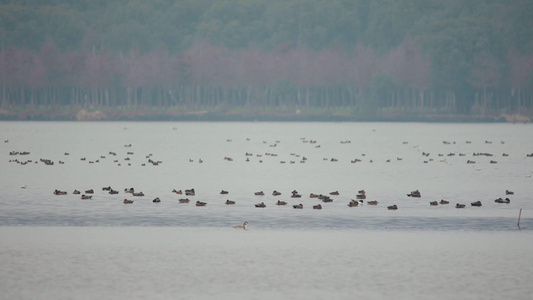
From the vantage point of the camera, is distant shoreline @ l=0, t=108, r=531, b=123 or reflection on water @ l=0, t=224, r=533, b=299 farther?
distant shoreline @ l=0, t=108, r=531, b=123

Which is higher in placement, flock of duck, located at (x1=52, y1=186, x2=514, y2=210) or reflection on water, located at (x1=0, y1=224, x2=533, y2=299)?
flock of duck, located at (x1=52, y1=186, x2=514, y2=210)

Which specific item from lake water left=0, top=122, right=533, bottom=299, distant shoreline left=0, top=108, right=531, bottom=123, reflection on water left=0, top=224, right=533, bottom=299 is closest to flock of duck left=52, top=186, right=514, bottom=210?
lake water left=0, top=122, right=533, bottom=299

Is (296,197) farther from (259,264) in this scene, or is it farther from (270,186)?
(259,264)

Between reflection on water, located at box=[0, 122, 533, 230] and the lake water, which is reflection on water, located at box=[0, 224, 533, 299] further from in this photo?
reflection on water, located at box=[0, 122, 533, 230]

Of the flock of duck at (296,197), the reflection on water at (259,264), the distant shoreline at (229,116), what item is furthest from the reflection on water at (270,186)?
the distant shoreline at (229,116)

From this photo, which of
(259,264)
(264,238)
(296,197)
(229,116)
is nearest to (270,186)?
(296,197)

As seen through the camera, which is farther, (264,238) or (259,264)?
(264,238)

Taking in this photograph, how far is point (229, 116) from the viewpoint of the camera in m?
177

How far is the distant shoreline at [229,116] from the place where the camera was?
549 ft

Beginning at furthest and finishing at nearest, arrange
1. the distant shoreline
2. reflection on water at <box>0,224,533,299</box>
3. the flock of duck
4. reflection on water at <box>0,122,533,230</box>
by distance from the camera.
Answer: the distant shoreline < the flock of duck < reflection on water at <box>0,122,533,230</box> < reflection on water at <box>0,224,533,299</box>

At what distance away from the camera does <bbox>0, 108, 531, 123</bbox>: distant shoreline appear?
167375 millimetres

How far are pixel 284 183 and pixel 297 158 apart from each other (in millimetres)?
20132

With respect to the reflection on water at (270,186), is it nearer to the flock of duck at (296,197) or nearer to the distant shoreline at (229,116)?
the flock of duck at (296,197)

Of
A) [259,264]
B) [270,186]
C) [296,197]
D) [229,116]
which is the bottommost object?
[259,264]
